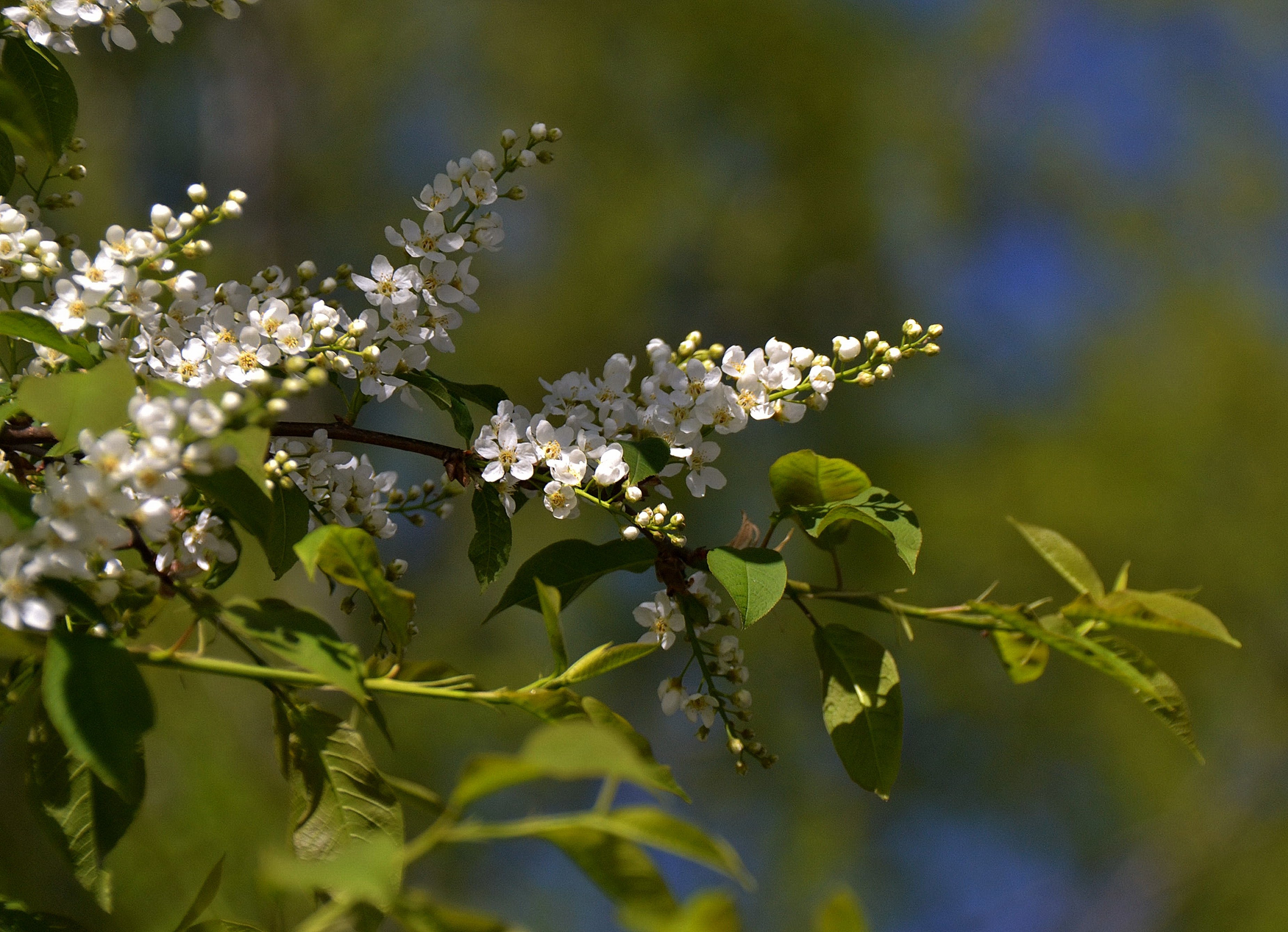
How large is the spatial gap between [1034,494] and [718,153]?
2865 millimetres

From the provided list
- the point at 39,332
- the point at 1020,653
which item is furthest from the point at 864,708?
the point at 39,332

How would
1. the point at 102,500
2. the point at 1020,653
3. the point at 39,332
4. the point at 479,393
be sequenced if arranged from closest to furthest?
the point at 102,500 < the point at 39,332 < the point at 1020,653 < the point at 479,393

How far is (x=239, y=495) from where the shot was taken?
51cm

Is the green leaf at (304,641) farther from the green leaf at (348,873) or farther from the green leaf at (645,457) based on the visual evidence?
the green leaf at (645,457)

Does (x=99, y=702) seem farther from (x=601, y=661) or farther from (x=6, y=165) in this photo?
(x=6, y=165)

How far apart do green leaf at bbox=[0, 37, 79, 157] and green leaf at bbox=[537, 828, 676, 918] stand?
22.8 inches

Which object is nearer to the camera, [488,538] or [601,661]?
[601,661]

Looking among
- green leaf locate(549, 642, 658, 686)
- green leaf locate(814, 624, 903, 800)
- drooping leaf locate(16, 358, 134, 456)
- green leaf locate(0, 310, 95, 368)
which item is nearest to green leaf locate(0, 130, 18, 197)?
green leaf locate(0, 310, 95, 368)

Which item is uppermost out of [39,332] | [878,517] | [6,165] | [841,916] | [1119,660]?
[6,165]

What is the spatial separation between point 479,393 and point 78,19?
35 centimetres

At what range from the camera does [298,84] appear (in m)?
6.02

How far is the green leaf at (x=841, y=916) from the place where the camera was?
0.34 metres

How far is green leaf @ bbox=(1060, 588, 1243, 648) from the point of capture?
60 centimetres

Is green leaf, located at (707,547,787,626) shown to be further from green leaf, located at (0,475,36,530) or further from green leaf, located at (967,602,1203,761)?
green leaf, located at (0,475,36,530)
